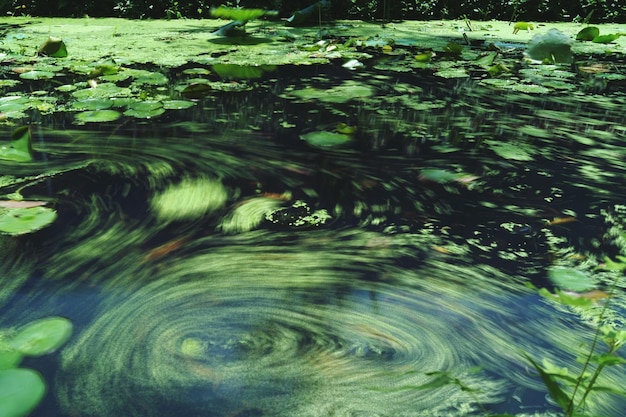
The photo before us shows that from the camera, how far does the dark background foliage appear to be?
440 cm

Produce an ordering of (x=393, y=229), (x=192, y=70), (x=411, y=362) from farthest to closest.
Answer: (x=192, y=70) → (x=393, y=229) → (x=411, y=362)

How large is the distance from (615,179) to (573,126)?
1.42 ft

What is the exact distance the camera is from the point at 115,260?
2.78ft

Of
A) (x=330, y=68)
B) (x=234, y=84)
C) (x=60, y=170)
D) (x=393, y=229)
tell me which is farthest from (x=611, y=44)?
(x=60, y=170)

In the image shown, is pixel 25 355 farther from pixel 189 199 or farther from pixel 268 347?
pixel 189 199

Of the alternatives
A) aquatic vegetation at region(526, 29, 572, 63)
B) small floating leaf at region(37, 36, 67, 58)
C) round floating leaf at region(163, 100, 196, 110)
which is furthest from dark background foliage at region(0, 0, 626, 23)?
round floating leaf at region(163, 100, 196, 110)

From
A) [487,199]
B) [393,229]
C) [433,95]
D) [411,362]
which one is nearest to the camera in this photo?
[411,362]

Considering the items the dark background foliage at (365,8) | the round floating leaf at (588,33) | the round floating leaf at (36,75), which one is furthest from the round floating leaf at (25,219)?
the dark background foliage at (365,8)

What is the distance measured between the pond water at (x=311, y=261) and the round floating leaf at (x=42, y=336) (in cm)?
2

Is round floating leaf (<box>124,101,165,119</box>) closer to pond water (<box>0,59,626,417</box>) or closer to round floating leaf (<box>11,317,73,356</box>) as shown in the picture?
pond water (<box>0,59,626,417</box>)

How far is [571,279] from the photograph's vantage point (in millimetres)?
784

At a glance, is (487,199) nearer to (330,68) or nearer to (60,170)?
(60,170)

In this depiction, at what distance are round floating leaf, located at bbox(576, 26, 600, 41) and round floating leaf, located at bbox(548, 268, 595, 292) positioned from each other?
112 inches

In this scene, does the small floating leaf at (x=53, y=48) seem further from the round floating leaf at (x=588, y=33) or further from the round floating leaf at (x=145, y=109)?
the round floating leaf at (x=588, y=33)
